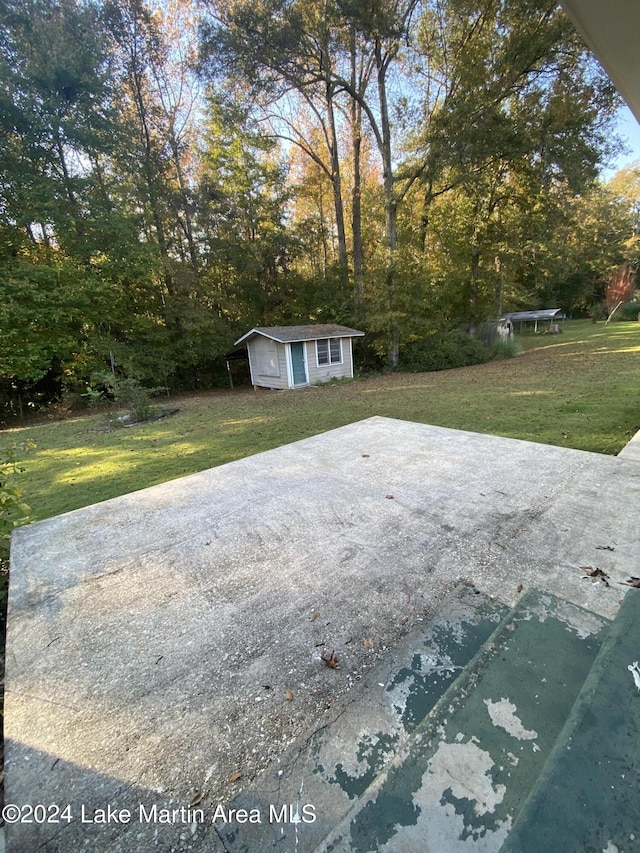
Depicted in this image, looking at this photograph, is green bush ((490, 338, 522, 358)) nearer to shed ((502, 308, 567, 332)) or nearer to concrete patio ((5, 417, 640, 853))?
shed ((502, 308, 567, 332))

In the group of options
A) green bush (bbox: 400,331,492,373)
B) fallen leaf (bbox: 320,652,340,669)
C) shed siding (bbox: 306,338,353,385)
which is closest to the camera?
fallen leaf (bbox: 320,652,340,669)

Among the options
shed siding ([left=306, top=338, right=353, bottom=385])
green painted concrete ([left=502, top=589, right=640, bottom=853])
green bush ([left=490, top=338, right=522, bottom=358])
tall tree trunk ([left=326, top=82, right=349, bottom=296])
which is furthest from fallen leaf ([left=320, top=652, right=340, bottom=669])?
green bush ([left=490, top=338, right=522, bottom=358])

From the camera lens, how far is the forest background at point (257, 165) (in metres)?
11.8

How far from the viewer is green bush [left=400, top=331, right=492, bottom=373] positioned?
1609 centimetres

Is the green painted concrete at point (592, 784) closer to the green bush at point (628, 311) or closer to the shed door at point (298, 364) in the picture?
the shed door at point (298, 364)

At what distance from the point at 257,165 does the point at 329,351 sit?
34.2 feet

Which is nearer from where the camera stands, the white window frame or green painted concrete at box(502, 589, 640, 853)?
→ green painted concrete at box(502, 589, 640, 853)

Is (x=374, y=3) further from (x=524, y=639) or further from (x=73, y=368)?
(x=524, y=639)

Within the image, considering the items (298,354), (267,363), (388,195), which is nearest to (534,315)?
(388,195)

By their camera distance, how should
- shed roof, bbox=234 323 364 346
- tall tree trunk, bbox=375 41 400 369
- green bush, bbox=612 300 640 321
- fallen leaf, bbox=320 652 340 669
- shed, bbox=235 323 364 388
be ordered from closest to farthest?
fallen leaf, bbox=320 652 340 669 < shed roof, bbox=234 323 364 346 < shed, bbox=235 323 364 388 < tall tree trunk, bbox=375 41 400 369 < green bush, bbox=612 300 640 321

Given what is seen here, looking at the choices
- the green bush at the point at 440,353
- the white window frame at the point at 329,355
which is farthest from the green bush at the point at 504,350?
the white window frame at the point at 329,355

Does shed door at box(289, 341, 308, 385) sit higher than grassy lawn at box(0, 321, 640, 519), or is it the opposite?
shed door at box(289, 341, 308, 385)

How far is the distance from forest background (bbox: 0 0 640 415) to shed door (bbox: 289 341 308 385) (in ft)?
12.2

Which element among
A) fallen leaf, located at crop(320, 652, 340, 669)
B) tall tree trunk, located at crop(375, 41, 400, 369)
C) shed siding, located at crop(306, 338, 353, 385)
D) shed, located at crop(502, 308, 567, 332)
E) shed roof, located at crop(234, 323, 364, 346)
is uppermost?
tall tree trunk, located at crop(375, 41, 400, 369)
